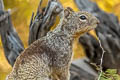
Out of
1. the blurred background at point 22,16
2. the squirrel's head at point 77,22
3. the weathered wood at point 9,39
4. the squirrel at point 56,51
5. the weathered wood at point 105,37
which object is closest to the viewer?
the squirrel at point 56,51

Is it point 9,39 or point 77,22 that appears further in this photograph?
point 9,39

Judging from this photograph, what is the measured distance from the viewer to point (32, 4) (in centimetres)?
804

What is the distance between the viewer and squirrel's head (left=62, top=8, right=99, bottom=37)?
3755 millimetres

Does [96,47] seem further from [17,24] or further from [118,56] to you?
[17,24]

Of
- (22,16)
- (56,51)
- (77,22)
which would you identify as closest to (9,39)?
(56,51)

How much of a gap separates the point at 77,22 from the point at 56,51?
16.3 inches

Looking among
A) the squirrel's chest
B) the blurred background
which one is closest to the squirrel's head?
the squirrel's chest

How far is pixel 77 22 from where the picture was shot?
3799mm

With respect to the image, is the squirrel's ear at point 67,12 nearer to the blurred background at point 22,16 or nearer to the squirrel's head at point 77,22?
the squirrel's head at point 77,22

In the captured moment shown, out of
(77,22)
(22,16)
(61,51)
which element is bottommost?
(61,51)

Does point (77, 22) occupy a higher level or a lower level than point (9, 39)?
lower

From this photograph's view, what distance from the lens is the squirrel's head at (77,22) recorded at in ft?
12.3

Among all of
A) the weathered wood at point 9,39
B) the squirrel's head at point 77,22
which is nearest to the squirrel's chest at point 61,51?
the squirrel's head at point 77,22

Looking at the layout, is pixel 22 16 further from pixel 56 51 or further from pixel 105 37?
pixel 56 51
